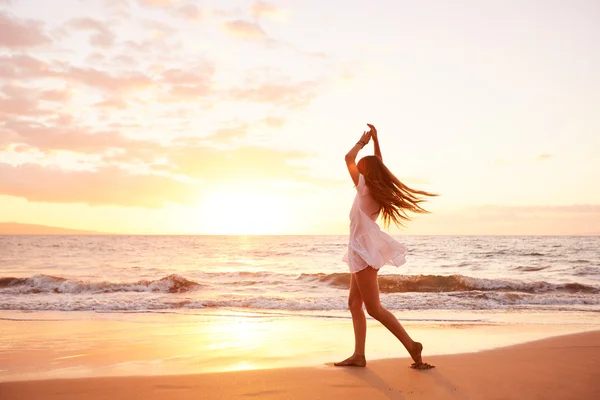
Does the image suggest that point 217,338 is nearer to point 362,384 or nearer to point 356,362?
point 356,362

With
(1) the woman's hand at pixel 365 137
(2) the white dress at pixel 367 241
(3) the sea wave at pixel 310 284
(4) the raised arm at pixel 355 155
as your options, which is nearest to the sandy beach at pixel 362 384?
(2) the white dress at pixel 367 241

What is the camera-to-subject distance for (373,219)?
552 centimetres

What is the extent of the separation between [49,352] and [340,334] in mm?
4137

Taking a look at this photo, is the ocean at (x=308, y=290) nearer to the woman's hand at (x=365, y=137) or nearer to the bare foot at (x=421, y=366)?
the bare foot at (x=421, y=366)

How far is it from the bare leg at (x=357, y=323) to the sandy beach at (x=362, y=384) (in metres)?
0.11

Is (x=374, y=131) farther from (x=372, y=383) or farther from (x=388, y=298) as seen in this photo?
(x=388, y=298)

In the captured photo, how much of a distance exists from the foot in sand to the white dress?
0.91 metres

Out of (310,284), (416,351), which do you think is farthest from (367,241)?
(310,284)

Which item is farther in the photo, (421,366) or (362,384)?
(421,366)

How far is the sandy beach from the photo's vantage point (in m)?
4.72

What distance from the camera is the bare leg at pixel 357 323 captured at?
18.5 ft

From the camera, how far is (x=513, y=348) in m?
7.13

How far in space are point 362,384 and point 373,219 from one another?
5.24 ft

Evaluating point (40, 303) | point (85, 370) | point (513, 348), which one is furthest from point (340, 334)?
point (40, 303)
